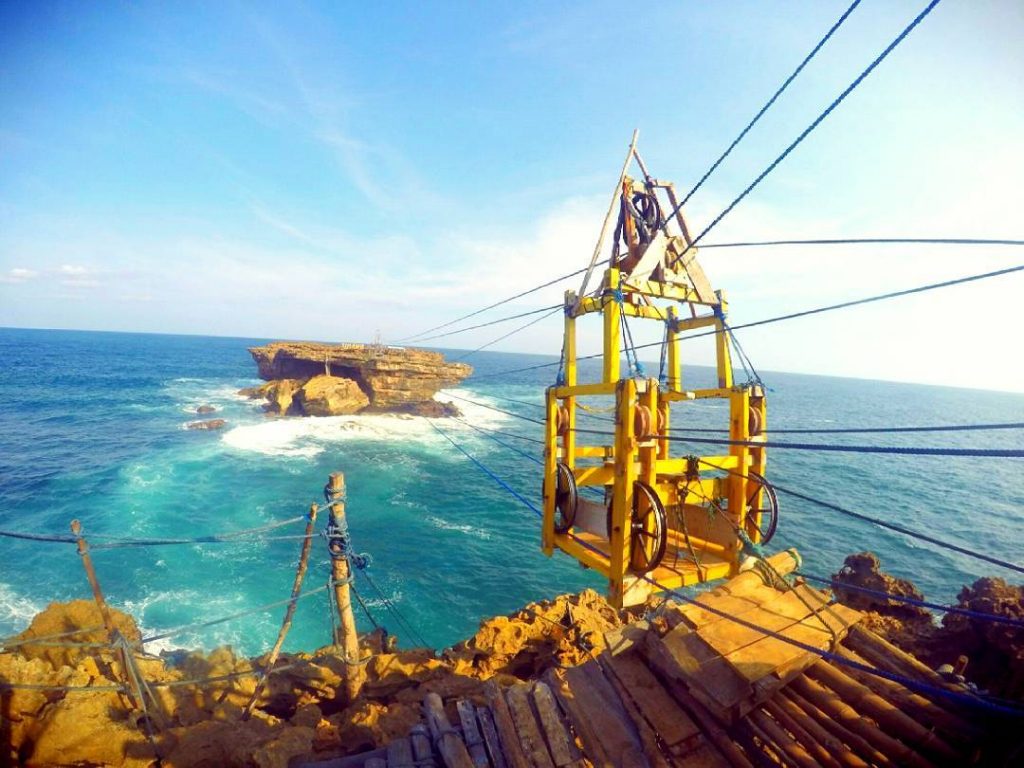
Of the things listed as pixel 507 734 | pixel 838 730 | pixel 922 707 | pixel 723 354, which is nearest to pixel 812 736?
pixel 838 730

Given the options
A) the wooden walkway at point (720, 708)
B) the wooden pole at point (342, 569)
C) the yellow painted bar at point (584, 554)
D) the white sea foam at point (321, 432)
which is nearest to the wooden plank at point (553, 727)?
the wooden walkway at point (720, 708)

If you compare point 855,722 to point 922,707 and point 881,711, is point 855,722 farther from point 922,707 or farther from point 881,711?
point 922,707

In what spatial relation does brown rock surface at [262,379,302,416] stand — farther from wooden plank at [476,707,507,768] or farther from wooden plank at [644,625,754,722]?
wooden plank at [644,625,754,722]

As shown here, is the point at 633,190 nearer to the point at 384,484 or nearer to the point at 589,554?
the point at 589,554

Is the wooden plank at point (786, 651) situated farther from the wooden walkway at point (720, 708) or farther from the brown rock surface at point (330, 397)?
the brown rock surface at point (330, 397)

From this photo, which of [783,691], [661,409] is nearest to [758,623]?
[783,691]
